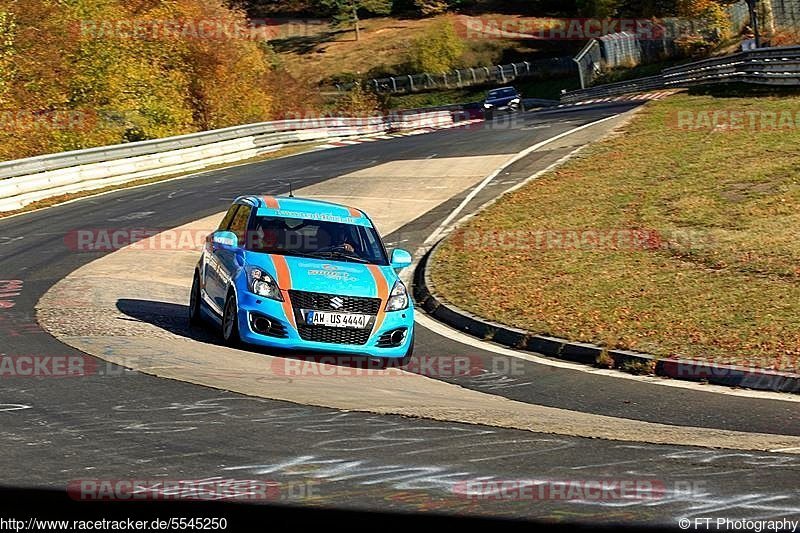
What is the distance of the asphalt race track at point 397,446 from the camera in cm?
682

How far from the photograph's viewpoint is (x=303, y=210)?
13742 millimetres

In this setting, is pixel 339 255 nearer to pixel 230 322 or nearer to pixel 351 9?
pixel 230 322

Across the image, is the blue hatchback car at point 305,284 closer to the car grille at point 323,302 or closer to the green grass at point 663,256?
the car grille at point 323,302

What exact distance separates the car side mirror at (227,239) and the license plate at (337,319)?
1.51 meters

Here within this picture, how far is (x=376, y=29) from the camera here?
10231 cm

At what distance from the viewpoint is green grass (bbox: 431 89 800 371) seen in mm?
13922

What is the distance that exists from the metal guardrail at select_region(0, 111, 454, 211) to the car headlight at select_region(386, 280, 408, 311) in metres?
16.5

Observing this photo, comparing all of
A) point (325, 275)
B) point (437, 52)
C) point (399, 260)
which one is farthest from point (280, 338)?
point (437, 52)

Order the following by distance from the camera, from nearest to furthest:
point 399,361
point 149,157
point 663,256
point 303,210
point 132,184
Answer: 1. point 399,361
2. point 303,210
3. point 663,256
4. point 132,184
5. point 149,157

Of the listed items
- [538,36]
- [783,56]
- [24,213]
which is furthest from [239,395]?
[538,36]

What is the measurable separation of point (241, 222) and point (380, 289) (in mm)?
2167

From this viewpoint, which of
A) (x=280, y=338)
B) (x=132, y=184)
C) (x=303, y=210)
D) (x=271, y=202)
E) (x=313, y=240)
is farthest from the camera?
(x=132, y=184)

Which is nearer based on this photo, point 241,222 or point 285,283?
point 285,283

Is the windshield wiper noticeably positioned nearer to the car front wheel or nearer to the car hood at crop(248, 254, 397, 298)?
the car hood at crop(248, 254, 397, 298)
